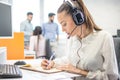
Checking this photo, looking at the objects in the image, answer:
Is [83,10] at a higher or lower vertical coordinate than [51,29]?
lower

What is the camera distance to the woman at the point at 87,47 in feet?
4.52

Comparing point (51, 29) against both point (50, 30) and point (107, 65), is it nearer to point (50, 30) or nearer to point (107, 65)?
point (50, 30)

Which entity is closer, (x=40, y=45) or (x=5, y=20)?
(x=5, y=20)

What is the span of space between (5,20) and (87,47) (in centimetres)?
86

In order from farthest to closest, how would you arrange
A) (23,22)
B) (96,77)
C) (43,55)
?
(23,22) < (43,55) < (96,77)

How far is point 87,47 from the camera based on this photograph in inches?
57.2

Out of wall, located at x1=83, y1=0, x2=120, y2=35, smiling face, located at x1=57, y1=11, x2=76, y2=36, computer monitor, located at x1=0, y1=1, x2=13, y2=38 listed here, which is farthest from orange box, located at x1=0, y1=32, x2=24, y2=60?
wall, located at x1=83, y1=0, x2=120, y2=35

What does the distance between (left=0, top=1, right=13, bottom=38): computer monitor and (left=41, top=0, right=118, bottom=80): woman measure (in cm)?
60

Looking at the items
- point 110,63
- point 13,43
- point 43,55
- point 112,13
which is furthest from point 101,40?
point 112,13

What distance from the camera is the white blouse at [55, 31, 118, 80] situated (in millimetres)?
1374

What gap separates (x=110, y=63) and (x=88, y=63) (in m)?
0.13

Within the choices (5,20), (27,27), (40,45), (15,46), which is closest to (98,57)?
(5,20)

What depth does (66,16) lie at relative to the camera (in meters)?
1.45

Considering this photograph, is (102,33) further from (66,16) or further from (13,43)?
(13,43)
